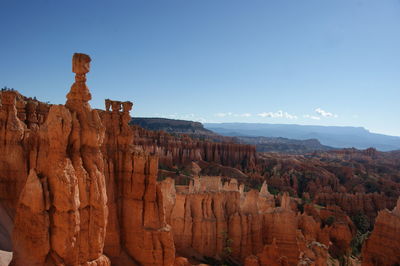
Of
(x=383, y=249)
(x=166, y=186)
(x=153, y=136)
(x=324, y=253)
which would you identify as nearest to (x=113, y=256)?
(x=166, y=186)

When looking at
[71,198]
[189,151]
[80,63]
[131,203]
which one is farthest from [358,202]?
[71,198]

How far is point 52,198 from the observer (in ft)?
26.9

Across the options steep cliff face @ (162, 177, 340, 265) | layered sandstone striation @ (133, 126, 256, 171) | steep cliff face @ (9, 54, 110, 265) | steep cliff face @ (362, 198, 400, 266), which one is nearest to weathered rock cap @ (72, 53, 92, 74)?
steep cliff face @ (9, 54, 110, 265)

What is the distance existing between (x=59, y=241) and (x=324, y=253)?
14714 mm

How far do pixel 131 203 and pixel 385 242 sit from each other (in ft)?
64.9

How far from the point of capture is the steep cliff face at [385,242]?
77.0 feet

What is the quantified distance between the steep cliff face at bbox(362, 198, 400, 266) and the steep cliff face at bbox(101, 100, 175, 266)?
58.0 ft

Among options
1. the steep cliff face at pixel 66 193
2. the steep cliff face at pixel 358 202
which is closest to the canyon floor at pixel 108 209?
the steep cliff face at pixel 66 193

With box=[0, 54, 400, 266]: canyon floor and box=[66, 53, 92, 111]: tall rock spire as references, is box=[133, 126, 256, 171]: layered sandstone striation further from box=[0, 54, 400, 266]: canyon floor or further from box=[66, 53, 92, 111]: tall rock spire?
box=[66, 53, 92, 111]: tall rock spire

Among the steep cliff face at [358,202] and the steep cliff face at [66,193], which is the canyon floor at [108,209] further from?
the steep cliff face at [358,202]

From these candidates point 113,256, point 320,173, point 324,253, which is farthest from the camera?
point 320,173

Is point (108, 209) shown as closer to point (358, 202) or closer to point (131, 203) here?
point (131, 203)

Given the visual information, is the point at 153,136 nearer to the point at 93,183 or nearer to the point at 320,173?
the point at 320,173

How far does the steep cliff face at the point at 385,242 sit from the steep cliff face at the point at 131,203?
17.7 meters
